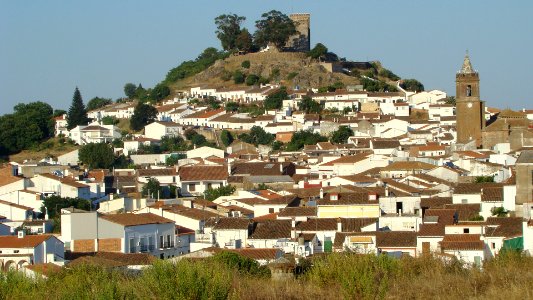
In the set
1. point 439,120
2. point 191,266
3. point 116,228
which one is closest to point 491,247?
point 116,228

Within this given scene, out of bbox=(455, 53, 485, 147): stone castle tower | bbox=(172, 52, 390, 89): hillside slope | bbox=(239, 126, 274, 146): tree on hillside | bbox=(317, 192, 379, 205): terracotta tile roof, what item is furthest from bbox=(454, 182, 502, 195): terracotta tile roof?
bbox=(172, 52, 390, 89): hillside slope

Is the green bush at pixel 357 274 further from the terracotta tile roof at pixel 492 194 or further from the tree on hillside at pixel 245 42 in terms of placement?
the tree on hillside at pixel 245 42

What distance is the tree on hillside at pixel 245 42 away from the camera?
313ft

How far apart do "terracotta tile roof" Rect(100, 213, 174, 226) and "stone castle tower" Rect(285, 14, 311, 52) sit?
199 feet

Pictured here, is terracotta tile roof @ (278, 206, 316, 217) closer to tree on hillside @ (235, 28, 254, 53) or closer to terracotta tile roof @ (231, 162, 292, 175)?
terracotta tile roof @ (231, 162, 292, 175)

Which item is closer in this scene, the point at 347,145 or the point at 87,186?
the point at 87,186

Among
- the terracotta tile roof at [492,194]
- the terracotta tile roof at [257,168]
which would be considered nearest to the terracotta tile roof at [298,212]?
the terracotta tile roof at [492,194]

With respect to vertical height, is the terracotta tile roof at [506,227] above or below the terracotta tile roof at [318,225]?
above

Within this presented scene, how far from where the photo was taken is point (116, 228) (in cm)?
3478

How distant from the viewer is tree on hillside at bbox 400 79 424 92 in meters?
91.8

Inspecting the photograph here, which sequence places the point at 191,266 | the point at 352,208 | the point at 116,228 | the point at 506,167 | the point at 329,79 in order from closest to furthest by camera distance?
the point at 191,266
the point at 116,228
the point at 352,208
the point at 506,167
the point at 329,79

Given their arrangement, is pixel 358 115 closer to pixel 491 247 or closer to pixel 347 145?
pixel 347 145

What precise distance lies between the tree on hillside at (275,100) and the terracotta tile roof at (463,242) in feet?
173

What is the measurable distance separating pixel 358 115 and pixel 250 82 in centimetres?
1189
